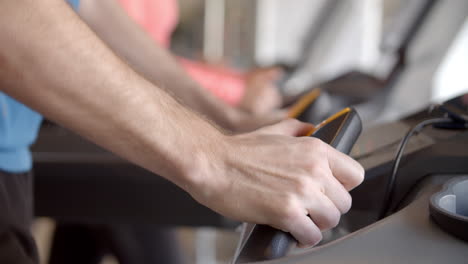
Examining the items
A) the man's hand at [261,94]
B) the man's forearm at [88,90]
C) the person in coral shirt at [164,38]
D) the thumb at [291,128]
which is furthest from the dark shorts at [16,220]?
the man's hand at [261,94]

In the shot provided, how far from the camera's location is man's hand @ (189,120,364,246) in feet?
1.97

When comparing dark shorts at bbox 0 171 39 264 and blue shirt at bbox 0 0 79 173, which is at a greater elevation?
blue shirt at bbox 0 0 79 173

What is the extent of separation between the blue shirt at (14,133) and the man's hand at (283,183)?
41cm

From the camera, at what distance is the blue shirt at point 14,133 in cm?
91

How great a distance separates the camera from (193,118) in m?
0.65

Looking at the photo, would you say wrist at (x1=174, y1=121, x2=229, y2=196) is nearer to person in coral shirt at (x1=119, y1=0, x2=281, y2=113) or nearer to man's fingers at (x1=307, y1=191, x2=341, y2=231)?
man's fingers at (x1=307, y1=191, x2=341, y2=231)

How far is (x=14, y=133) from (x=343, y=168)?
57 centimetres

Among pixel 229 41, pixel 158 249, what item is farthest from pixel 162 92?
pixel 229 41

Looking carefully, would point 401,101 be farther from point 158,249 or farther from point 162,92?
point 162,92

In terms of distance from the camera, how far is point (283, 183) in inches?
24.3

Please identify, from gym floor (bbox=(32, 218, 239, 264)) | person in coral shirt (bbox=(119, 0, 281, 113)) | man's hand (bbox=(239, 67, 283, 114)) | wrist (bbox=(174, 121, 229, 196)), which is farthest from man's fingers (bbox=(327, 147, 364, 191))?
gym floor (bbox=(32, 218, 239, 264))

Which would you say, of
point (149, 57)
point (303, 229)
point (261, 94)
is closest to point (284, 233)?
point (303, 229)

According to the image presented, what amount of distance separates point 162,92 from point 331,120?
23 cm

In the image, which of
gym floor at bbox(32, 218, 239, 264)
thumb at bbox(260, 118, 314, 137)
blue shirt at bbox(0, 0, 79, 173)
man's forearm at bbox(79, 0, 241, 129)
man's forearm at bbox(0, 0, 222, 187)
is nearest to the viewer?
man's forearm at bbox(0, 0, 222, 187)
